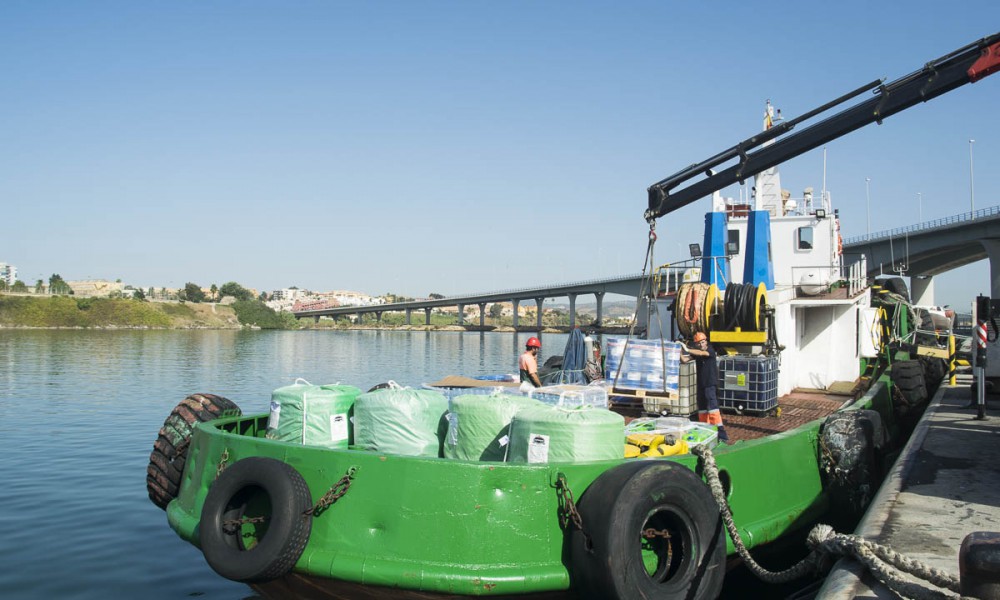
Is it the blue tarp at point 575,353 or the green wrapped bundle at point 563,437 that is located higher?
the blue tarp at point 575,353

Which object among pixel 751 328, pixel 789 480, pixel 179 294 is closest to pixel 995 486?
pixel 789 480

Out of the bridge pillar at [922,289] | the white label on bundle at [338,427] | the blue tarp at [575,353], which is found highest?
the bridge pillar at [922,289]

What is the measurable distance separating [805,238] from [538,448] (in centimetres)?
1166

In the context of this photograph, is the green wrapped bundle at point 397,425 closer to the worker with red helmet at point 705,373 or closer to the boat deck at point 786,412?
the boat deck at point 786,412

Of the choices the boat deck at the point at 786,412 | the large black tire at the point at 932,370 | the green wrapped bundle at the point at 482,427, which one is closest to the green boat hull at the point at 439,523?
the green wrapped bundle at the point at 482,427

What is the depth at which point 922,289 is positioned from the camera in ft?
182

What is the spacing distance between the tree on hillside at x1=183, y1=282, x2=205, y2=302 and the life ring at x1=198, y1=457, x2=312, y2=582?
331ft

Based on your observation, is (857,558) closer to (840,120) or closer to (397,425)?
(397,425)

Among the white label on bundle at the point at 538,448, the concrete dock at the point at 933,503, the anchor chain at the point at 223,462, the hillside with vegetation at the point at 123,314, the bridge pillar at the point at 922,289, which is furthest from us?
the hillside with vegetation at the point at 123,314

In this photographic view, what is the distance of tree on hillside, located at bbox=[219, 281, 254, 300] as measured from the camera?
112312mm

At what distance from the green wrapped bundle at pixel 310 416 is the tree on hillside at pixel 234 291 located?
365ft

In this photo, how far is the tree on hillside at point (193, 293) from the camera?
99625mm

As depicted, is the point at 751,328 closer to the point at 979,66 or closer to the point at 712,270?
the point at 712,270

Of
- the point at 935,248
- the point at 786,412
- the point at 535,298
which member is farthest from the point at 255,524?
the point at 535,298
